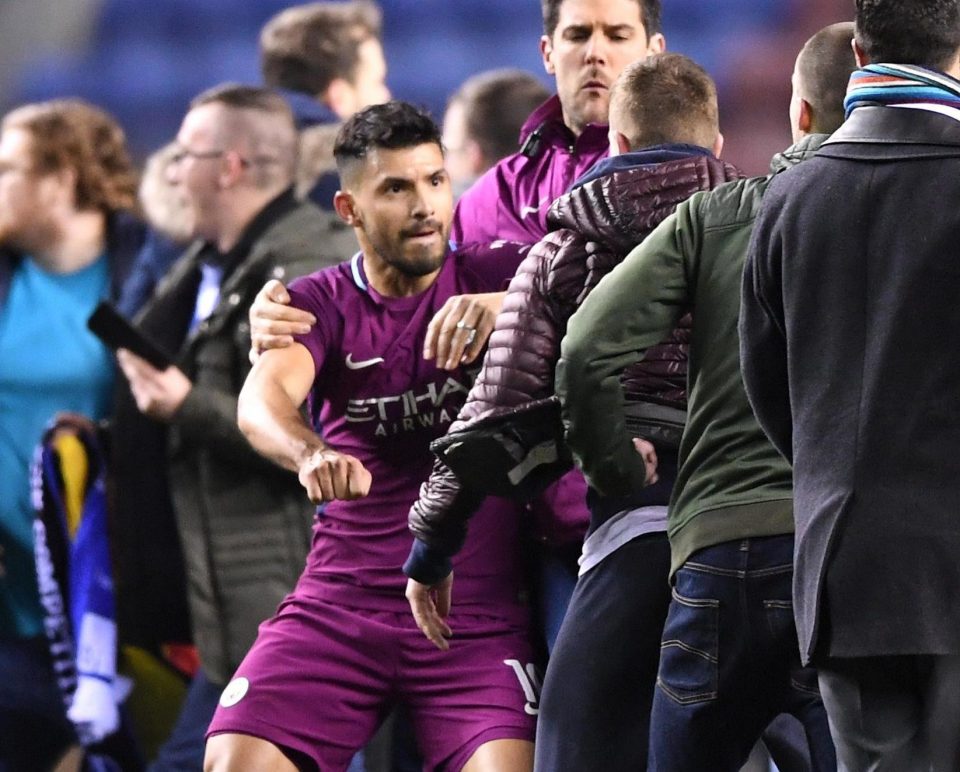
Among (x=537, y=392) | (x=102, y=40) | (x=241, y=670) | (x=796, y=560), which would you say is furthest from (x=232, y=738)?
(x=102, y=40)

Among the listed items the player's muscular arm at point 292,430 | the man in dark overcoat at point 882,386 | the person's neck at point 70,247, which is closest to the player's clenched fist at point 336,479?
the player's muscular arm at point 292,430

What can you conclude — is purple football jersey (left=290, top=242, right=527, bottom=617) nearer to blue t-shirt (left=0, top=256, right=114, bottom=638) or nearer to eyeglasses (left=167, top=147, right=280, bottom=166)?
eyeglasses (left=167, top=147, right=280, bottom=166)

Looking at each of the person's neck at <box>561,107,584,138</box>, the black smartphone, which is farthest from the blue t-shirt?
the person's neck at <box>561,107,584,138</box>

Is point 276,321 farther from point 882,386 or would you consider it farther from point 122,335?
A: point 882,386

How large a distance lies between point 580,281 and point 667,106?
36 cm

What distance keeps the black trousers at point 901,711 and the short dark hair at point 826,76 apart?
39.4 inches

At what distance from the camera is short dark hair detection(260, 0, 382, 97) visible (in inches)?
245

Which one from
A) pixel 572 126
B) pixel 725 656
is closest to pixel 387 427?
pixel 572 126

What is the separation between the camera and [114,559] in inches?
219

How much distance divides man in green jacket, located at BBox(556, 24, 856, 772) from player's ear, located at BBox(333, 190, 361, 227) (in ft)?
3.54

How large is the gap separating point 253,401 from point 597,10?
49.8 inches

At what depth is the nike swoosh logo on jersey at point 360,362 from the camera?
391 cm

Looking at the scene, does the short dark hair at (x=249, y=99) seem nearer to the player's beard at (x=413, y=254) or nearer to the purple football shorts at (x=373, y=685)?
the player's beard at (x=413, y=254)

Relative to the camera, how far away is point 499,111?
6.00m
